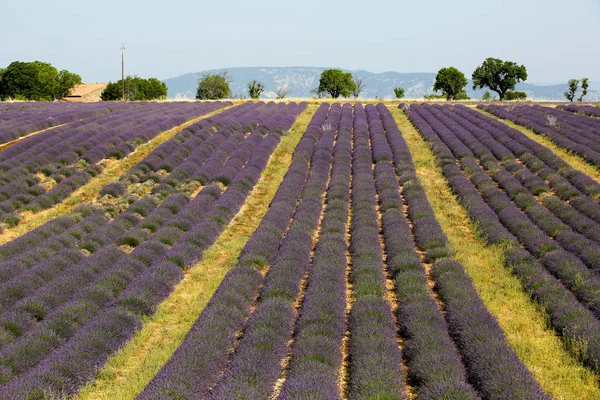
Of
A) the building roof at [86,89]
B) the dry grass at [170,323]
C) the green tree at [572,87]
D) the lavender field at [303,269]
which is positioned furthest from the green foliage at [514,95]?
the building roof at [86,89]

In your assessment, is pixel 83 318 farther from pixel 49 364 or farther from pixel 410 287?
pixel 410 287

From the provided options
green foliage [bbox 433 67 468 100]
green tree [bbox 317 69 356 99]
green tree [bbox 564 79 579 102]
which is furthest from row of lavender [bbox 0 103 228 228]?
green tree [bbox 564 79 579 102]

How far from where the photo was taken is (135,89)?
7012 cm

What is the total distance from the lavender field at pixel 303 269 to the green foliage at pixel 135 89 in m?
51.4

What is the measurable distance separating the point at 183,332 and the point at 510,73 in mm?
66334

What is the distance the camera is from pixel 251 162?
19797mm

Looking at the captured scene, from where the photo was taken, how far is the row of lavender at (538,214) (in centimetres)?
805

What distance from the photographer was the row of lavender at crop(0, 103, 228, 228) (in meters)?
15.8

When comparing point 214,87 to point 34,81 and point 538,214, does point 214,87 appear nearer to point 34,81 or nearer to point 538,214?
point 34,81

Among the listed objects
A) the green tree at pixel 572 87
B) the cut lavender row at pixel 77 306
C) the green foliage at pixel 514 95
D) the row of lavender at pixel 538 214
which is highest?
the green tree at pixel 572 87

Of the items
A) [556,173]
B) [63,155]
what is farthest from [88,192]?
[556,173]

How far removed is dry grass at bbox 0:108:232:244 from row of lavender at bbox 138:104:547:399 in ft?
21.0

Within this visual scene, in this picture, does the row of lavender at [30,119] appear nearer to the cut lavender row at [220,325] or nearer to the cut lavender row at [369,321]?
the cut lavender row at [220,325]

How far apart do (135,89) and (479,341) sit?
70091 mm
